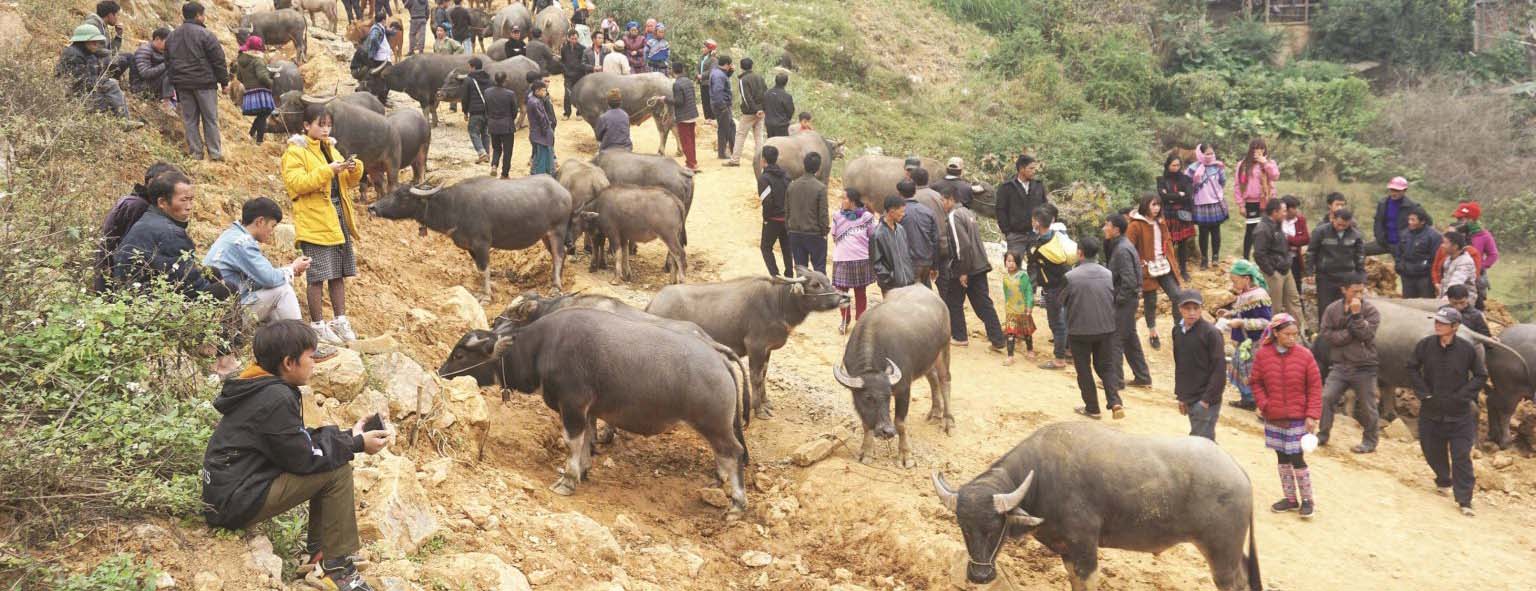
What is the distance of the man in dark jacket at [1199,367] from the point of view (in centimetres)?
966

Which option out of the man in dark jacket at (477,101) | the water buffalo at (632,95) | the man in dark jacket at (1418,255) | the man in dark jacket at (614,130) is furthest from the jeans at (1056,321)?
the man in dark jacket at (477,101)

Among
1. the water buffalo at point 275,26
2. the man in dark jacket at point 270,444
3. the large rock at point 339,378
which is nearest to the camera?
the man in dark jacket at point 270,444

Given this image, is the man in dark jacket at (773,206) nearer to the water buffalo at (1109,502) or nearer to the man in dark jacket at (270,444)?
the water buffalo at (1109,502)

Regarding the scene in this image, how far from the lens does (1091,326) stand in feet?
36.7

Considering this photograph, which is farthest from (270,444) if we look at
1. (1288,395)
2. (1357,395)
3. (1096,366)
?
(1357,395)

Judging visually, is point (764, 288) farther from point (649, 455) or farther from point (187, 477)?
point (187, 477)

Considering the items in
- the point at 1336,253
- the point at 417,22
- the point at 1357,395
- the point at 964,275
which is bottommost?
the point at 1357,395

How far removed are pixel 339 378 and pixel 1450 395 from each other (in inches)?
373

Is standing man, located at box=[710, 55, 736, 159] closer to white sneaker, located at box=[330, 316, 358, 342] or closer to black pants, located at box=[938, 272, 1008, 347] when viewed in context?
black pants, located at box=[938, 272, 1008, 347]

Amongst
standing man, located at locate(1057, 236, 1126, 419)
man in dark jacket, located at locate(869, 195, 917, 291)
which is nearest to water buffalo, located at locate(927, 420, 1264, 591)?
standing man, located at locate(1057, 236, 1126, 419)

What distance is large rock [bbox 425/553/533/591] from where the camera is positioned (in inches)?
A: 249

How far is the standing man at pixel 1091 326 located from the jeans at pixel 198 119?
385 inches

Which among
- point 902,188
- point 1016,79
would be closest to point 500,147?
point 902,188

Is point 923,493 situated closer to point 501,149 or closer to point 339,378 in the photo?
point 339,378
